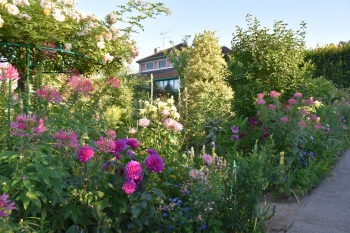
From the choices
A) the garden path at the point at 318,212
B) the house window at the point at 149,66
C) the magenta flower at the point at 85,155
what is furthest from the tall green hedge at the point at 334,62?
the house window at the point at 149,66

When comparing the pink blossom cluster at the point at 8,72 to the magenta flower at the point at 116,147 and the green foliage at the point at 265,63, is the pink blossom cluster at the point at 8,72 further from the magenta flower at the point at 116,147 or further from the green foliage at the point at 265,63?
the green foliage at the point at 265,63

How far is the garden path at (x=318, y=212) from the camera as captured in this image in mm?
3453

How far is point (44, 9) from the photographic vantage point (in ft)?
12.5

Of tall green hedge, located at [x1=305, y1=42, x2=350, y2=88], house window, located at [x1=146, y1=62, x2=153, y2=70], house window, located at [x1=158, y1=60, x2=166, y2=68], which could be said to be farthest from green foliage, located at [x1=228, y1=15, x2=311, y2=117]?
house window, located at [x1=146, y1=62, x2=153, y2=70]

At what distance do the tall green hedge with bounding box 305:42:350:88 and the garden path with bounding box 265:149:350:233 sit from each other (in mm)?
12431

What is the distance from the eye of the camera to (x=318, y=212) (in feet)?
12.8

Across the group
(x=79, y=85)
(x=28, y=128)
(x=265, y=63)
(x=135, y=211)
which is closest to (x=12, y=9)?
(x=79, y=85)

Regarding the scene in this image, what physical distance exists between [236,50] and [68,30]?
181 inches

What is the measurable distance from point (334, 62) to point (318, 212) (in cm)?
1440

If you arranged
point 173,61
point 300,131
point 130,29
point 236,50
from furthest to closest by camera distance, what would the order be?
point 173,61 < point 236,50 < point 130,29 < point 300,131

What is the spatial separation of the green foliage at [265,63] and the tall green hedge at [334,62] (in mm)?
9603

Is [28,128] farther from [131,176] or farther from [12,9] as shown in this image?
[12,9]

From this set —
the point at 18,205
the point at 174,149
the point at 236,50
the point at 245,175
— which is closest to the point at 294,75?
the point at 236,50

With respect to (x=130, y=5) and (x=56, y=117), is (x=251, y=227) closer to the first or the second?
(x=56, y=117)
